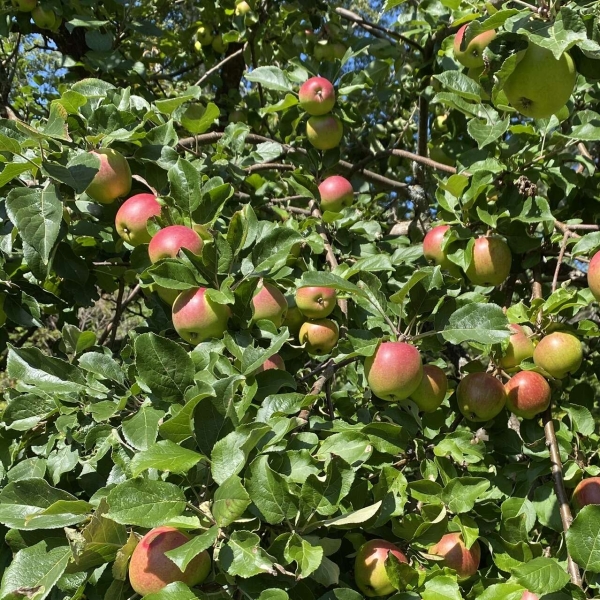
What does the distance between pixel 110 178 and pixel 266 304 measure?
510 millimetres

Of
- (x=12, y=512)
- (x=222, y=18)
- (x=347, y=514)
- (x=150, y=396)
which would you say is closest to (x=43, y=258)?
(x=150, y=396)

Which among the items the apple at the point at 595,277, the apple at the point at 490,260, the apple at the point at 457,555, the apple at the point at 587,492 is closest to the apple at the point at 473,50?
the apple at the point at 490,260

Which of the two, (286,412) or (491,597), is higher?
(286,412)

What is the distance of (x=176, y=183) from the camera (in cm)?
141

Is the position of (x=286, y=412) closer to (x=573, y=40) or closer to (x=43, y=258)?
(x=43, y=258)

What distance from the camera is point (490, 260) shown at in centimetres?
174

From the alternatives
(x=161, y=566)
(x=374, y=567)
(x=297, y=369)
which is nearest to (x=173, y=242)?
(x=297, y=369)

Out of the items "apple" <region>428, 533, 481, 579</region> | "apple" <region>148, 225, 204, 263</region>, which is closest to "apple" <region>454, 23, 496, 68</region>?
"apple" <region>148, 225, 204, 263</region>

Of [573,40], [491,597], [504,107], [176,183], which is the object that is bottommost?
[491,597]

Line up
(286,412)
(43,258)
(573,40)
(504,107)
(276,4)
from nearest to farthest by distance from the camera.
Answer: (573,40) → (286,412) → (43,258) → (504,107) → (276,4)

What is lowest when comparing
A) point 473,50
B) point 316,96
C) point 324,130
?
point 324,130

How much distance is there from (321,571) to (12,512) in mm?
529

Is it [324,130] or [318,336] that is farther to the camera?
[324,130]

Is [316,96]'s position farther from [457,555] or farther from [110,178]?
[457,555]
